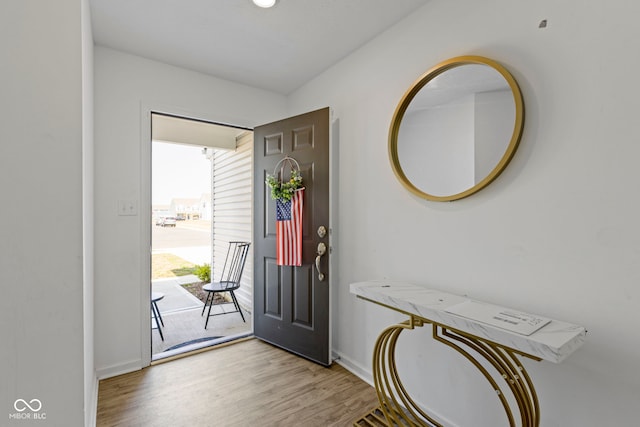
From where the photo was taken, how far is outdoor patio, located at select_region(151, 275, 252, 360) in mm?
2787

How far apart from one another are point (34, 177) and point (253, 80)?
2.13 meters

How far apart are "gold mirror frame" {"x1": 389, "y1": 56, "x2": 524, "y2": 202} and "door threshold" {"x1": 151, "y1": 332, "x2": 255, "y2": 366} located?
2170 mm

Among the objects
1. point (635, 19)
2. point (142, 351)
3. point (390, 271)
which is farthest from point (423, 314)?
point (142, 351)

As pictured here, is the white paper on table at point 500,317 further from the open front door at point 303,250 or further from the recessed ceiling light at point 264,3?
the recessed ceiling light at point 264,3

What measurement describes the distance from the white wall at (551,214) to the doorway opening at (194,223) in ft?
6.46

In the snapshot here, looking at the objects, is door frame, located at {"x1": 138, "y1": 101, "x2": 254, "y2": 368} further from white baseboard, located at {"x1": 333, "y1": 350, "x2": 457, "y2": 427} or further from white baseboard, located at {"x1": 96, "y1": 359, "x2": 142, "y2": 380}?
white baseboard, located at {"x1": 333, "y1": 350, "x2": 457, "y2": 427}

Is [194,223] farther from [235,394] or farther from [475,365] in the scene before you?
[475,365]

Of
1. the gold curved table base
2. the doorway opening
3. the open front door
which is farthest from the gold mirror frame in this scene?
the doorway opening

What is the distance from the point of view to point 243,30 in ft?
6.68

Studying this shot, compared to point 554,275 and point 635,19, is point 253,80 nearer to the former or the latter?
point 635,19

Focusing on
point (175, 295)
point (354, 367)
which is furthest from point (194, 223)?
point (354, 367)

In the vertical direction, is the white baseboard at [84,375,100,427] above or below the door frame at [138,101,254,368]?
below

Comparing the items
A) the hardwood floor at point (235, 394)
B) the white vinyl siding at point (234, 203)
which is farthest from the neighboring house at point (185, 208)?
the hardwood floor at point (235, 394)

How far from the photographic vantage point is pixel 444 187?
1669mm
